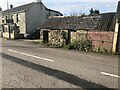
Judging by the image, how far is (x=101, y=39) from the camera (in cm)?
1903

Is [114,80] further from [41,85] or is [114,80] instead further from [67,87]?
[41,85]

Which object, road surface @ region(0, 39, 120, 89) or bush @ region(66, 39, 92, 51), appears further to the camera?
A: bush @ region(66, 39, 92, 51)

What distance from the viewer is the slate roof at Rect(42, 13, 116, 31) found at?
20.3 metres

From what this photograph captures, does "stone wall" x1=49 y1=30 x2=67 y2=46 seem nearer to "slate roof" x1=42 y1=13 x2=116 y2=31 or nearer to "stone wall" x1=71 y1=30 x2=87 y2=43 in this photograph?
"slate roof" x1=42 y1=13 x2=116 y2=31

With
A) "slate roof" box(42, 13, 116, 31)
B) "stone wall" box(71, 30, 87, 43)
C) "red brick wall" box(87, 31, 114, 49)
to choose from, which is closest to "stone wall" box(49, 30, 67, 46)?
"slate roof" box(42, 13, 116, 31)

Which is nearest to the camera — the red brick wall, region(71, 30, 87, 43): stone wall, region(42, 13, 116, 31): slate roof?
the red brick wall

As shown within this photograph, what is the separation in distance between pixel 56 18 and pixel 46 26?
1.65 m

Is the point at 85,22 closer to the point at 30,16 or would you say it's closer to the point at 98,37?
the point at 98,37

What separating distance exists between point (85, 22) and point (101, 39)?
430cm

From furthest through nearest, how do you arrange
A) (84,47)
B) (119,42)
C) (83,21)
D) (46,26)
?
(46,26)
(83,21)
(84,47)
(119,42)

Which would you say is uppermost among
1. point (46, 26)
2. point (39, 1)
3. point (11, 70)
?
point (39, 1)

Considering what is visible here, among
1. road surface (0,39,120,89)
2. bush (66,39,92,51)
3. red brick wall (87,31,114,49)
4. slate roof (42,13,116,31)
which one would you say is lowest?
road surface (0,39,120,89)

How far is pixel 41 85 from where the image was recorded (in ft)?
26.0

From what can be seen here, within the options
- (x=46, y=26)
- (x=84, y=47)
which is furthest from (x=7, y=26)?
(x=84, y=47)
